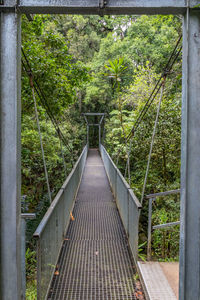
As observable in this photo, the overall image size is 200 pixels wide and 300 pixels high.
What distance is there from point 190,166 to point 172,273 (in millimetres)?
1595

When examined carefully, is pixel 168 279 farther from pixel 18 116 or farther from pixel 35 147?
pixel 35 147

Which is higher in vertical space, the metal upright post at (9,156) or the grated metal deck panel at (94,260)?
the metal upright post at (9,156)

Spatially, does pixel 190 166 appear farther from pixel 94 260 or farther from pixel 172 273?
pixel 94 260

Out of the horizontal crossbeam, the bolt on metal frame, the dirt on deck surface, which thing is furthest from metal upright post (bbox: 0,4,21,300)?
the dirt on deck surface

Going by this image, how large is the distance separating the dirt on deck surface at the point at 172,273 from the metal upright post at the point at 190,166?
0.93m

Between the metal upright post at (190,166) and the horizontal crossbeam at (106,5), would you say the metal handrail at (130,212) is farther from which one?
the horizontal crossbeam at (106,5)

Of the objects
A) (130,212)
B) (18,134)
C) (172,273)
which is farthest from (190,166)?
(130,212)

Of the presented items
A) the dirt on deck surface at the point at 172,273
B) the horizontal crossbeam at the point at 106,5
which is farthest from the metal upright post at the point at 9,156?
the dirt on deck surface at the point at 172,273

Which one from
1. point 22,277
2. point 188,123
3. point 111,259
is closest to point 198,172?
point 188,123

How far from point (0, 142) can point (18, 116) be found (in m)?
0.20

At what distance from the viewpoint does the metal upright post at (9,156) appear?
61.2 inches

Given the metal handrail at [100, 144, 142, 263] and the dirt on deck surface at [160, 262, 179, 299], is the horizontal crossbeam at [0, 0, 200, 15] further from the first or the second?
the dirt on deck surface at [160, 262, 179, 299]

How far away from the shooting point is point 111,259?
3.23 metres

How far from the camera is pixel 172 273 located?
2.62 m
